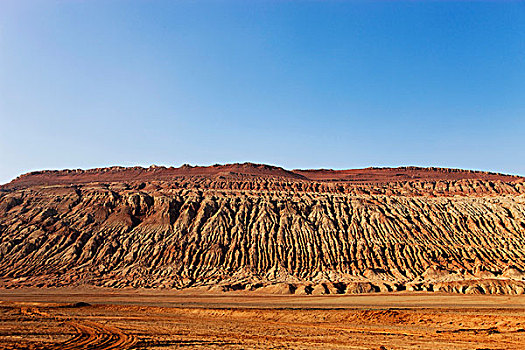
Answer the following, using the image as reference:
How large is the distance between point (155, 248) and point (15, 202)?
31900 millimetres

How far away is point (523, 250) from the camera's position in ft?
200

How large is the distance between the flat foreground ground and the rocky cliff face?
14.5 meters

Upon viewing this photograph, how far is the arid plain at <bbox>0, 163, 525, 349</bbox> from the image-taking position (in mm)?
24094

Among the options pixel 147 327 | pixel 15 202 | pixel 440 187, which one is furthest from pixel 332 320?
pixel 440 187

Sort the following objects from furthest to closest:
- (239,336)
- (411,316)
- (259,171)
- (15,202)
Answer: (259,171) → (15,202) → (411,316) → (239,336)

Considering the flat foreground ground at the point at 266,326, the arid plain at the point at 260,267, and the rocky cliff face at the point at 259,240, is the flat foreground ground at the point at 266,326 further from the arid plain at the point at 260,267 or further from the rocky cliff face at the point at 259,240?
the rocky cliff face at the point at 259,240

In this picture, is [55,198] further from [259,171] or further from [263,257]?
[259,171]

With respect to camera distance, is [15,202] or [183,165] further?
[183,165]

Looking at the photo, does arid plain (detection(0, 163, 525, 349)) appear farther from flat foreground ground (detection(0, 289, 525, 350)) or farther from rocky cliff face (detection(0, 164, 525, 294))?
rocky cliff face (detection(0, 164, 525, 294))

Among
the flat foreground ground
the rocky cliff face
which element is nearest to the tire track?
the flat foreground ground

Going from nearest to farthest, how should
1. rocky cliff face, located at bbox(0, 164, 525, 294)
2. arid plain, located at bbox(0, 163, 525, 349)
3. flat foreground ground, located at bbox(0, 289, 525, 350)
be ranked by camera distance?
flat foreground ground, located at bbox(0, 289, 525, 350) < arid plain, located at bbox(0, 163, 525, 349) < rocky cliff face, located at bbox(0, 164, 525, 294)

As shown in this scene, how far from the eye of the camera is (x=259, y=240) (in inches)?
2511

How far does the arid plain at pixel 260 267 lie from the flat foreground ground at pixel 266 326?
13 centimetres

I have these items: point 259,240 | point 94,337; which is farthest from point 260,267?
point 94,337
